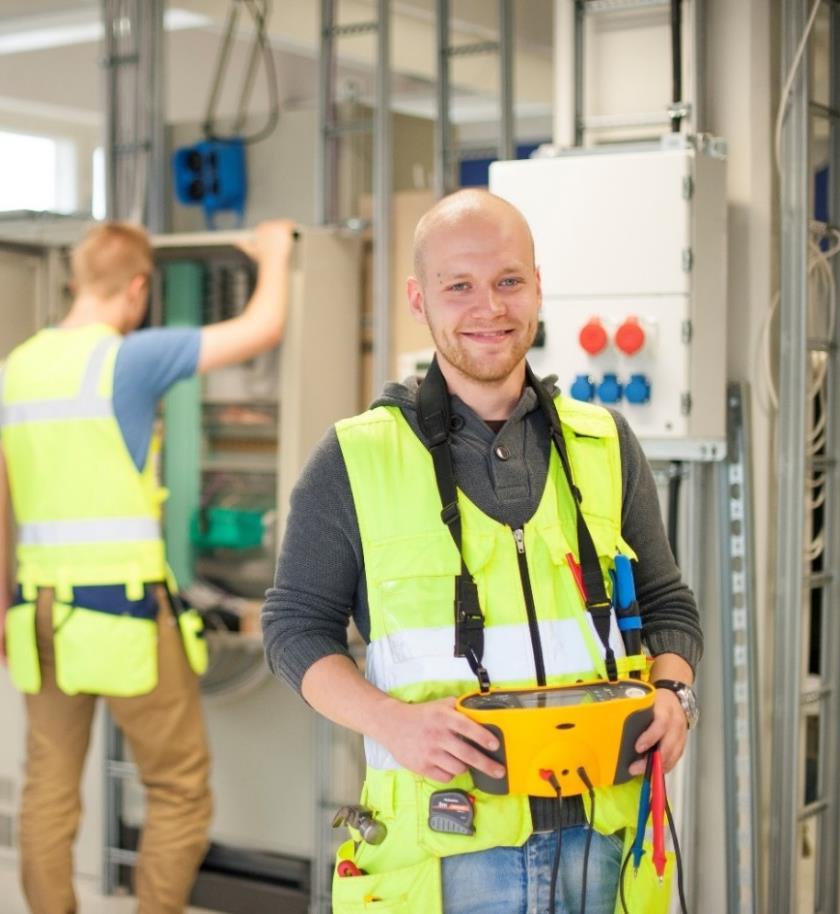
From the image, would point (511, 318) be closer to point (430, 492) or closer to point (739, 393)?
point (430, 492)

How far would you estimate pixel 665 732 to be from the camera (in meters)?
1.89

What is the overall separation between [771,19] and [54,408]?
201 cm

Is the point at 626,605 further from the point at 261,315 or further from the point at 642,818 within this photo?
the point at 261,315

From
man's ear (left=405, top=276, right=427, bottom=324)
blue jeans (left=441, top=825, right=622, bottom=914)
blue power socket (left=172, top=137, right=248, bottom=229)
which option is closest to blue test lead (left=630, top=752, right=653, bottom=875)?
blue jeans (left=441, top=825, right=622, bottom=914)

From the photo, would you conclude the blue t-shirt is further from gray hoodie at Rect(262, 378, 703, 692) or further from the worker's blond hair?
gray hoodie at Rect(262, 378, 703, 692)

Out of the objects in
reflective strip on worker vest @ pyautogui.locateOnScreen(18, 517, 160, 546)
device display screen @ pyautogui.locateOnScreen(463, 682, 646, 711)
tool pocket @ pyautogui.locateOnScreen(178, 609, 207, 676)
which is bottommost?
tool pocket @ pyautogui.locateOnScreen(178, 609, 207, 676)

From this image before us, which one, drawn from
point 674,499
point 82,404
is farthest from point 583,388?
point 82,404

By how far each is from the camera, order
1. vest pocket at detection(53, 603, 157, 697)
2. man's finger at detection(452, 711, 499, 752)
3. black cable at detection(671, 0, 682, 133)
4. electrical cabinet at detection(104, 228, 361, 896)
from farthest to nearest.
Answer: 1. electrical cabinet at detection(104, 228, 361, 896)
2. vest pocket at detection(53, 603, 157, 697)
3. black cable at detection(671, 0, 682, 133)
4. man's finger at detection(452, 711, 499, 752)

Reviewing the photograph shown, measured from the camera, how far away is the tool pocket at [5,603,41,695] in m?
3.61

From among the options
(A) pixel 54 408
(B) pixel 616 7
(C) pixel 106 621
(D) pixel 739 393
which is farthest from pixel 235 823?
(B) pixel 616 7

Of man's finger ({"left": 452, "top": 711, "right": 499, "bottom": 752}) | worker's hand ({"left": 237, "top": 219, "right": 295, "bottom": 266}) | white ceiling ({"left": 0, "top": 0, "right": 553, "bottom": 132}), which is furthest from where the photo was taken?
white ceiling ({"left": 0, "top": 0, "right": 553, "bottom": 132})

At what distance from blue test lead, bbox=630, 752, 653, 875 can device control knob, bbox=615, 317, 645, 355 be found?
1388 mm

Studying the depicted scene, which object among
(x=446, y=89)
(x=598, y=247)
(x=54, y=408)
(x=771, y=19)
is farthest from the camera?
(x=446, y=89)

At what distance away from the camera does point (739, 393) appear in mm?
3338
